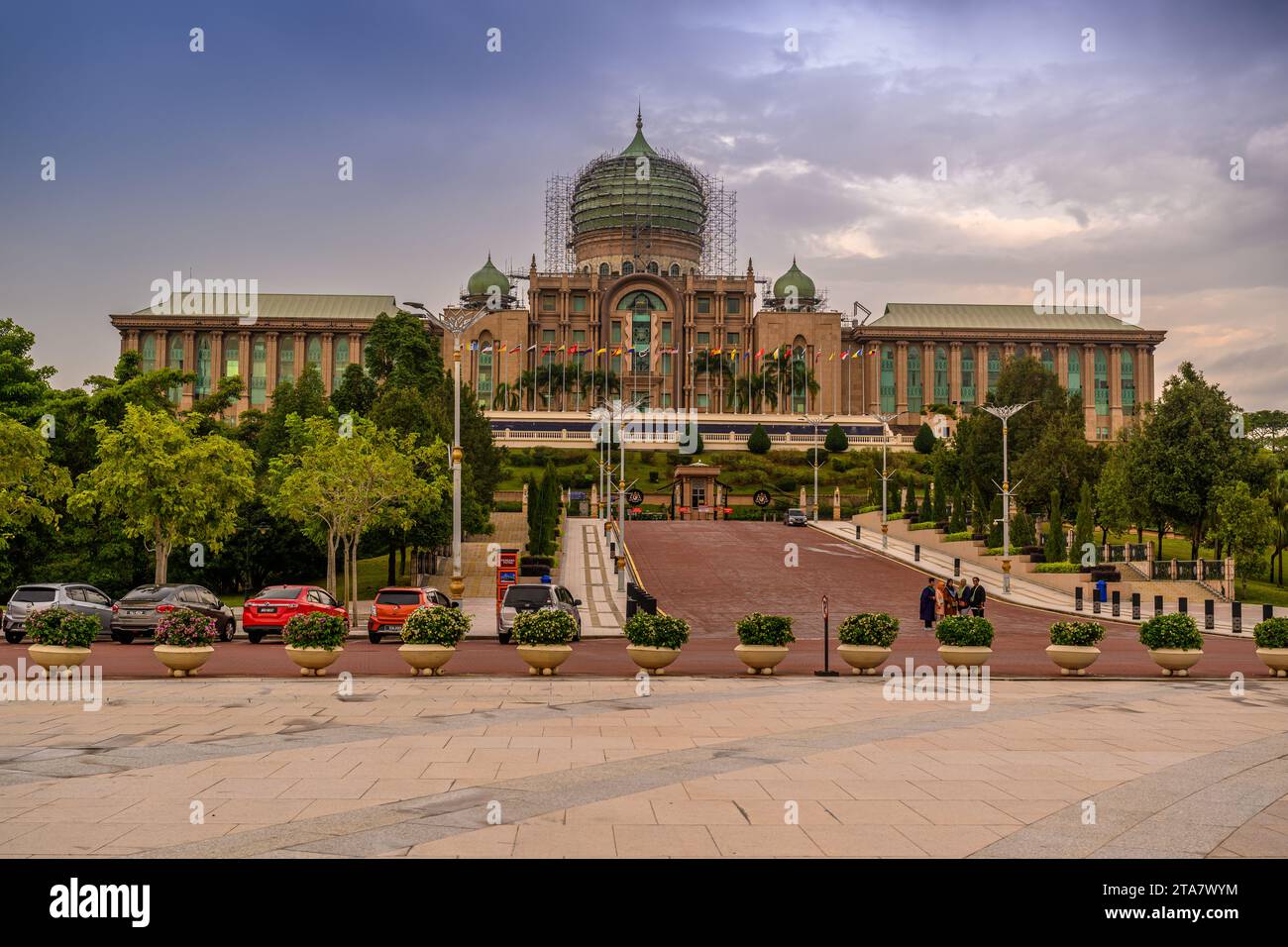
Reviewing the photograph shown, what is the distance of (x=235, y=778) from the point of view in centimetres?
1261

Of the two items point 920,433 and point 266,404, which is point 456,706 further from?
point 266,404

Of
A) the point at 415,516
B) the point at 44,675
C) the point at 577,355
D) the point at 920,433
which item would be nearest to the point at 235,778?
the point at 44,675

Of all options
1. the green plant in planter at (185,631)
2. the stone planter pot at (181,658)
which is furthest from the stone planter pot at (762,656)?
the green plant in planter at (185,631)

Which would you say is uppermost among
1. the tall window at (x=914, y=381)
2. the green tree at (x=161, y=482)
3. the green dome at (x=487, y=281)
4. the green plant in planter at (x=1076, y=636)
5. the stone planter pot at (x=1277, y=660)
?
the green dome at (x=487, y=281)

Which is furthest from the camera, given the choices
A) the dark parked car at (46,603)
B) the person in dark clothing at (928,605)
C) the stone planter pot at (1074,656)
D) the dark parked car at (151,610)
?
the person in dark clothing at (928,605)

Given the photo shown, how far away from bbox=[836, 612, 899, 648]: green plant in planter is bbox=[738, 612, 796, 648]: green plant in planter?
4.04ft

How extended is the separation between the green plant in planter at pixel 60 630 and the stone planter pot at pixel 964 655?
56.4 ft

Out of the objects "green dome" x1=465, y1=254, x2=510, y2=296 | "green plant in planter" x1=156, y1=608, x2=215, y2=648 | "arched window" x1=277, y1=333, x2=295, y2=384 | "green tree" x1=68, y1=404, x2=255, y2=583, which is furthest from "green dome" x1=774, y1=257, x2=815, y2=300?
"green plant in planter" x1=156, y1=608, x2=215, y2=648

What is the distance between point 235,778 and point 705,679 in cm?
1210

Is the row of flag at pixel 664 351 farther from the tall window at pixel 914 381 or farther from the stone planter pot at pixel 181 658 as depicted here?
the stone planter pot at pixel 181 658

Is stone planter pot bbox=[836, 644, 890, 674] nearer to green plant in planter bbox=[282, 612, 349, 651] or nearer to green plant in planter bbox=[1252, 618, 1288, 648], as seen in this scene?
green plant in planter bbox=[1252, 618, 1288, 648]

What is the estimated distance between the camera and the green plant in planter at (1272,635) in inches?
958

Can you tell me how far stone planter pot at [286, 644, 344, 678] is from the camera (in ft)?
75.9

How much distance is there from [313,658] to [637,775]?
39.2ft
